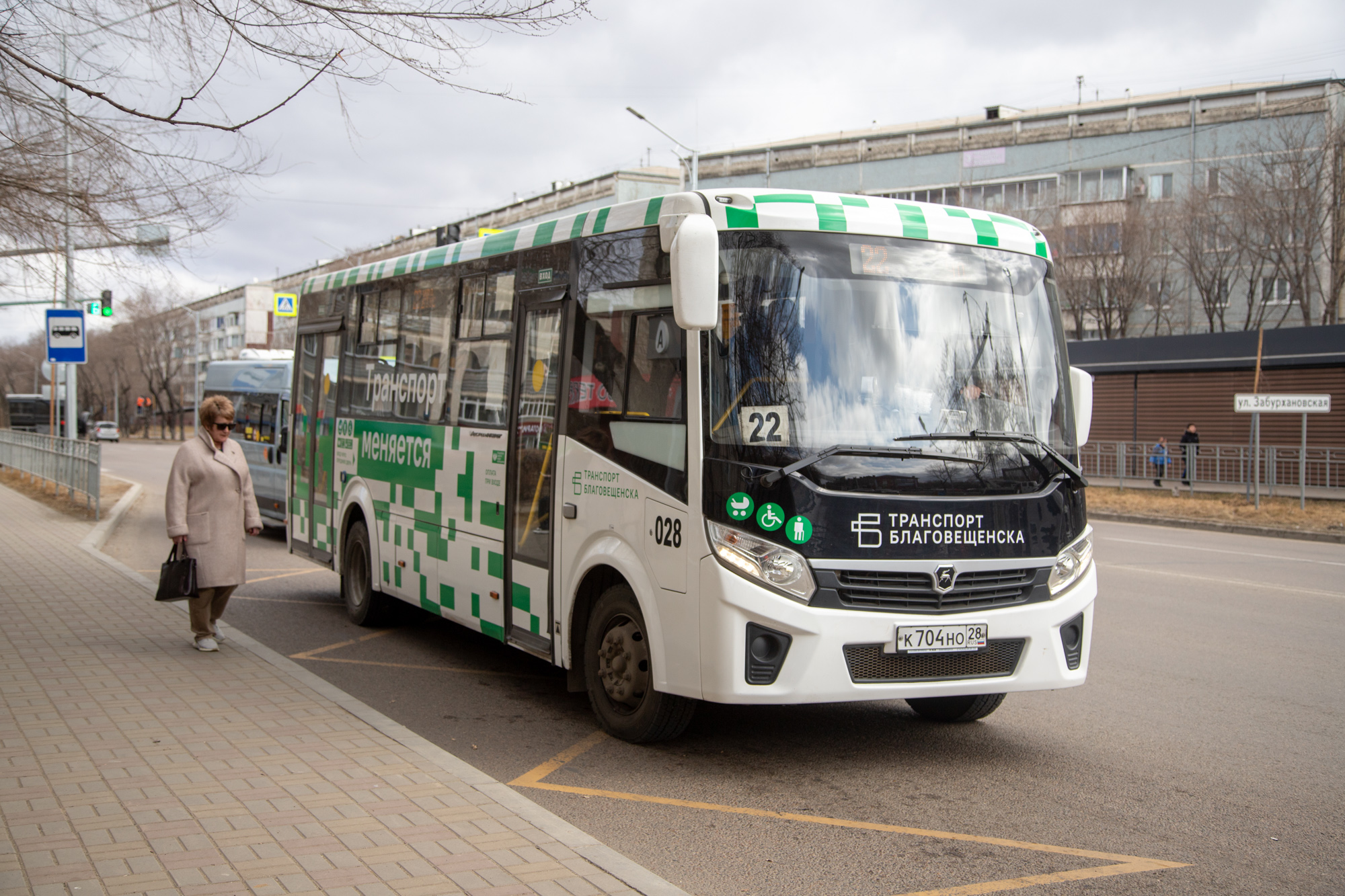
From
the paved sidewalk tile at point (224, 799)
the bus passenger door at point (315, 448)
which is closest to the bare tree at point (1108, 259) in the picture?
the bus passenger door at point (315, 448)

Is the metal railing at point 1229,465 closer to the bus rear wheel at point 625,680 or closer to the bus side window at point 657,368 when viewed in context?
the bus rear wheel at point 625,680

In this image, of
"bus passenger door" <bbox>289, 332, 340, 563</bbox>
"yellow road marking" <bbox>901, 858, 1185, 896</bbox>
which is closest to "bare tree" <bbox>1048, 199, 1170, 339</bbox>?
"bus passenger door" <bbox>289, 332, 340, 563</bbox>

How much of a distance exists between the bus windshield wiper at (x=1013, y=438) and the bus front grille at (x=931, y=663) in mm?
897

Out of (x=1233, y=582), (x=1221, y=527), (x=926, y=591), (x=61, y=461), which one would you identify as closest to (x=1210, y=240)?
→ (x=1221, y=527)

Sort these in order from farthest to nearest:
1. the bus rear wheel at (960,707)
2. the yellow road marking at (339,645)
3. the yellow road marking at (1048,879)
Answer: the yellow road marking at (339,645)
the bus rear wheel at (960,707)
the yellow road marking at (1048,879)

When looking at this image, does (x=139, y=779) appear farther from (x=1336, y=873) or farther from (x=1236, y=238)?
(x=1236, y=238)

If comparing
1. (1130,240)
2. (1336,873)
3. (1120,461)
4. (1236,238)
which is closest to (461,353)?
(1336,873)

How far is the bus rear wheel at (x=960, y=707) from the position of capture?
6.55m

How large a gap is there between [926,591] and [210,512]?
17.0ft

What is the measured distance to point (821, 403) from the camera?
5465 millimetres

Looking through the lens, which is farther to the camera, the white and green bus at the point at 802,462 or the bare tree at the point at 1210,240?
the bare tree at the point at 1210,240

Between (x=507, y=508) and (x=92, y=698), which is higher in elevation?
(x=507, y=508)

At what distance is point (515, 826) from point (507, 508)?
2.96m

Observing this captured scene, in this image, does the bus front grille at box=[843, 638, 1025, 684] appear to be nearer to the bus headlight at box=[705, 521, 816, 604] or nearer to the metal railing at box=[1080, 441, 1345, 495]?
the bus headlight at box=[705, 521, 816, 604]
